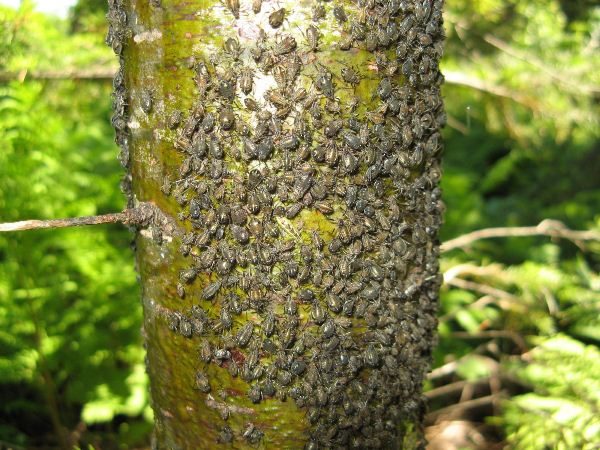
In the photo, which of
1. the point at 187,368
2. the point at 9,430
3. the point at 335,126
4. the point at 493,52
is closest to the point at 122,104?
the point at 335,126

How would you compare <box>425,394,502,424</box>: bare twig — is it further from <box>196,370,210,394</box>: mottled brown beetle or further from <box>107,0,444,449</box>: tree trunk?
<box>196,370,210,394</box>: mottled brown beetle

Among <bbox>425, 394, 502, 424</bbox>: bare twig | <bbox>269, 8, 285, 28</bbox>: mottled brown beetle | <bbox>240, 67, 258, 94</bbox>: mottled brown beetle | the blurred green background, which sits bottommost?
<bbox>425, 394, 502, 424</bbox>: bare twig

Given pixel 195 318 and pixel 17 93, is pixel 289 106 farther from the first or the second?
pixel 17 93

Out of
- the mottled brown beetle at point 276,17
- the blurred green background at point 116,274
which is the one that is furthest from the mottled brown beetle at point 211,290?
the blurred green background at point 116,274

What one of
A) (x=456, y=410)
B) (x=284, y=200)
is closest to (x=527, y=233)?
(x=456, y=410)

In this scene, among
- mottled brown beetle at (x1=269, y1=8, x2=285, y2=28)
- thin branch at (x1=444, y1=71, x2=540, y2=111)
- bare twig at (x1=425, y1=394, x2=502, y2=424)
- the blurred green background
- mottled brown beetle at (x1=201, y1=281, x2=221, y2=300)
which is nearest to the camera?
mottled brown beetle at (x1=269, y1=8, x2=285, y2=28)

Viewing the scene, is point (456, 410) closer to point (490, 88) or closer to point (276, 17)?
point (490, 88)

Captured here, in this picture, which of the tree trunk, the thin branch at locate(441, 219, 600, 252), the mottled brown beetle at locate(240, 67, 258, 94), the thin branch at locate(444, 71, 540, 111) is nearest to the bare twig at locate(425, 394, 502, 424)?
the thin branch at locate(441, 219, 600, 252)
